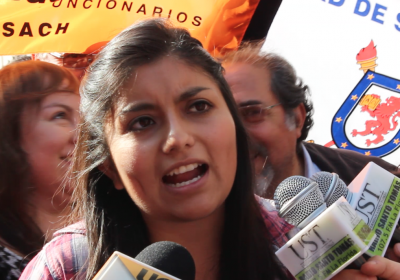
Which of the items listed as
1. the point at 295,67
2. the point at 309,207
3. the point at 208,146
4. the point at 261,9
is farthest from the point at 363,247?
the point at 261,9

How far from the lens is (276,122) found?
10.6ft

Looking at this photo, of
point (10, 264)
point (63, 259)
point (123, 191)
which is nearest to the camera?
point (63, 259)

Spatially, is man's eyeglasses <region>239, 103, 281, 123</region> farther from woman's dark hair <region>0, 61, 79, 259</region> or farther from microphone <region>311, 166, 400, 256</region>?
microphone <region>311, 166, 400, 256</region>

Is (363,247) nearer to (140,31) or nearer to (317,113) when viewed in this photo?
(140,31)

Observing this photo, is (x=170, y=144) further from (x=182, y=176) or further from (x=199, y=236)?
(x=199, y=236)

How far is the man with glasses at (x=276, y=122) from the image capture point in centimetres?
320

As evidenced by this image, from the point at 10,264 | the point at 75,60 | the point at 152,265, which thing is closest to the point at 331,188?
the point at 152,265

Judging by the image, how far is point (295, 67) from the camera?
11.5 ft

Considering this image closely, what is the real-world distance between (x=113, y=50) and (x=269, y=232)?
1.05 metres

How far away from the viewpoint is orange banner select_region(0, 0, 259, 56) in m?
2.91

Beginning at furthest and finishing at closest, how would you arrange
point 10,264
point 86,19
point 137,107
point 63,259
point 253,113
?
point 253,113, point 86,19, point 10,264, point 63,259, point 137,107

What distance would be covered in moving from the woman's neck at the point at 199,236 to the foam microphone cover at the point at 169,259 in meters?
0.52

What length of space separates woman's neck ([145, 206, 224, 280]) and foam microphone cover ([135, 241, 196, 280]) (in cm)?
52

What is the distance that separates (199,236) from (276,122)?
1.69 metres
